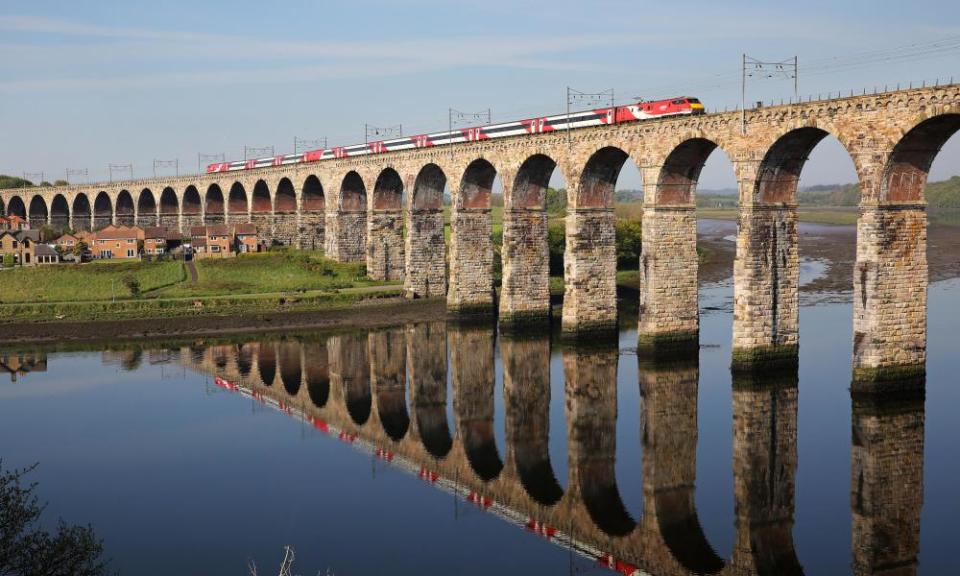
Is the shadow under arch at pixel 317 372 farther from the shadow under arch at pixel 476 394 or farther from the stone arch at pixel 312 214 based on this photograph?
the stone arch at pixel 312 214

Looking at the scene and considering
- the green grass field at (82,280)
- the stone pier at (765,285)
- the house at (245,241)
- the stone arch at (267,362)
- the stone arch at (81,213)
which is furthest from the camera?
the stone arch at (81,213)

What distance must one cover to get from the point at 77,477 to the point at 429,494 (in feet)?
45.2

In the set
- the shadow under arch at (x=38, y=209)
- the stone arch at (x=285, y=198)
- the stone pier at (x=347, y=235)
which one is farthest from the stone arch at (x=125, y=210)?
the stone pier at (x=347, y=235)

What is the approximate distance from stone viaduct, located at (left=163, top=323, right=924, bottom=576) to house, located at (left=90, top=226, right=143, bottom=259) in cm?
3946

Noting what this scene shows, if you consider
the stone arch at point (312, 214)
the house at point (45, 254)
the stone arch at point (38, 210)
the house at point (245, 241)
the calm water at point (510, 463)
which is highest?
the stone arch at point (38, 210)

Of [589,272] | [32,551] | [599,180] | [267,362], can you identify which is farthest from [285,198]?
[32,551]

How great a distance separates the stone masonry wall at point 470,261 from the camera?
2879 inches

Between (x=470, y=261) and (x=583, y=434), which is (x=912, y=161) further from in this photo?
(x=470, y=261)

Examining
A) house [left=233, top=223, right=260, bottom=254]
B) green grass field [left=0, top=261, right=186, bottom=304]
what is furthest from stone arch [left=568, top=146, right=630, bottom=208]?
house [left=233, top=223, right=260, bottom=254]

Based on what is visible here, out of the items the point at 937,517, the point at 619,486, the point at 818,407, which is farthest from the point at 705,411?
the point at 937,517

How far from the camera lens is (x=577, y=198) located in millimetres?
60531

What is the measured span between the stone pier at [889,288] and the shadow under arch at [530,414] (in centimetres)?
1436

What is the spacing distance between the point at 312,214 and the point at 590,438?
6495 cm

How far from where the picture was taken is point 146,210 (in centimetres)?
14275
